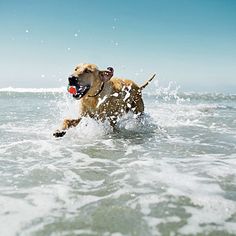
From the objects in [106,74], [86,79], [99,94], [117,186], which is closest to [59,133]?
[86,79]

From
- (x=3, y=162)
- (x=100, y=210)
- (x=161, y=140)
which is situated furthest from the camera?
(x=161, y=140)

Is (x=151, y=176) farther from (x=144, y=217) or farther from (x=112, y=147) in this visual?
(x=112, y=147)

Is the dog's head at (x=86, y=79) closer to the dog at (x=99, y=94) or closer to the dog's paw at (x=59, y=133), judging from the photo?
the dog at (x=99, y=94)

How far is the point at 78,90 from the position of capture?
6531 mm

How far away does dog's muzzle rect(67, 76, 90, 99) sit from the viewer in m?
6.35

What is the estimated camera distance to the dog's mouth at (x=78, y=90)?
6350 millimetres

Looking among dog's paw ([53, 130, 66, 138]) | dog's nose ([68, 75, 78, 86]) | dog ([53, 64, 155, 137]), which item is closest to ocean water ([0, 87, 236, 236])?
dog's paw ([53, 130, 66, 138])

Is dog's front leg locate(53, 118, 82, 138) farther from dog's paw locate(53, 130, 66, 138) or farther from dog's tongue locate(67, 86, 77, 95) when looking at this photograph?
dog's tongue locate(67, 86, 77, 95)

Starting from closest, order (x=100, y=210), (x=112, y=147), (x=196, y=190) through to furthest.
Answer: (x=100, y=210)
(x=196, y=190)
(x=112, y=147)

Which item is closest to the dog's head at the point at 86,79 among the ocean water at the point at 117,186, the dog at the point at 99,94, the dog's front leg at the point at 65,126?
the dog at the point at 99,94

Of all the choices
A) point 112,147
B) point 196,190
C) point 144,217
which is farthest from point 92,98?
point 144,217

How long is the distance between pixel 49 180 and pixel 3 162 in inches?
44.2

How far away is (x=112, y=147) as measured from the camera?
19.9ft

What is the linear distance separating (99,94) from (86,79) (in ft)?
1.98
